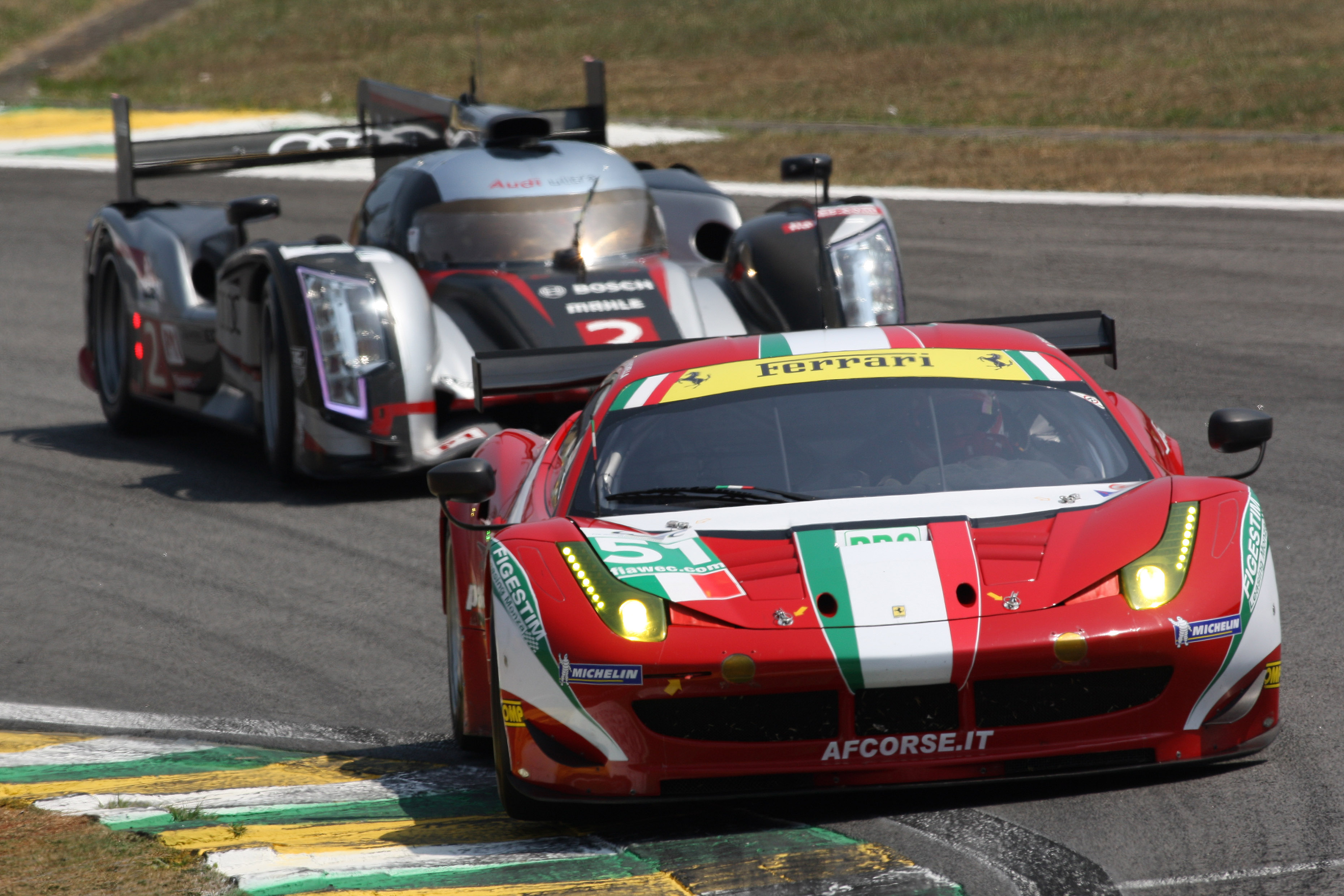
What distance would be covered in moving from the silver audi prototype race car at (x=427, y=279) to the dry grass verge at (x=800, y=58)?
54.6ft

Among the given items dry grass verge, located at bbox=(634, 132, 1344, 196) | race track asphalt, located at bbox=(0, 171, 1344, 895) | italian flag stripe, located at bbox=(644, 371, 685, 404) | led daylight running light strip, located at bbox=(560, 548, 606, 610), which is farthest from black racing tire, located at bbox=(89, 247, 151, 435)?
dry grass verge, located at bbox=(634, 132, 1344, 196)

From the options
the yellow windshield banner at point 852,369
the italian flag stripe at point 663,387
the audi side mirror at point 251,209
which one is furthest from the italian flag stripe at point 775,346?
the audi side mirror at point 251,209

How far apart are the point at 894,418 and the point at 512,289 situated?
5154 mm

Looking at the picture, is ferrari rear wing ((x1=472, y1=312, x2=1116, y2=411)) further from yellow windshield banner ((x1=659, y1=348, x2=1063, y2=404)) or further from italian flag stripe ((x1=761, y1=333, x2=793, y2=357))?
yellow windshield banner ((x1=659, y1=348, x2=1063, y2=404))

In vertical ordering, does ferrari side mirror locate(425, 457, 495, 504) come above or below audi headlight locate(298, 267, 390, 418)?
above

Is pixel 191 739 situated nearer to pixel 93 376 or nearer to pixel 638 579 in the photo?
pixel 638 579

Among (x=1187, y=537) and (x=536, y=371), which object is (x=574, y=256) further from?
(x=1187, y=537)

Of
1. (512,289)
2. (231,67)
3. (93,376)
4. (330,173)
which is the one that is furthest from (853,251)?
(231,67)

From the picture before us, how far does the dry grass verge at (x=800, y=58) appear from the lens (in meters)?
29.9

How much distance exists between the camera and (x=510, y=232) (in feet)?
35.3

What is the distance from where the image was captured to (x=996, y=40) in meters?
37.4

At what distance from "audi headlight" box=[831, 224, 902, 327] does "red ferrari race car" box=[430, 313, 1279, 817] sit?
524 centimetres

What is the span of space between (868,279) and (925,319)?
357 cm

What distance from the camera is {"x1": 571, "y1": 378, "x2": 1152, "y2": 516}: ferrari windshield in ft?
17.0
